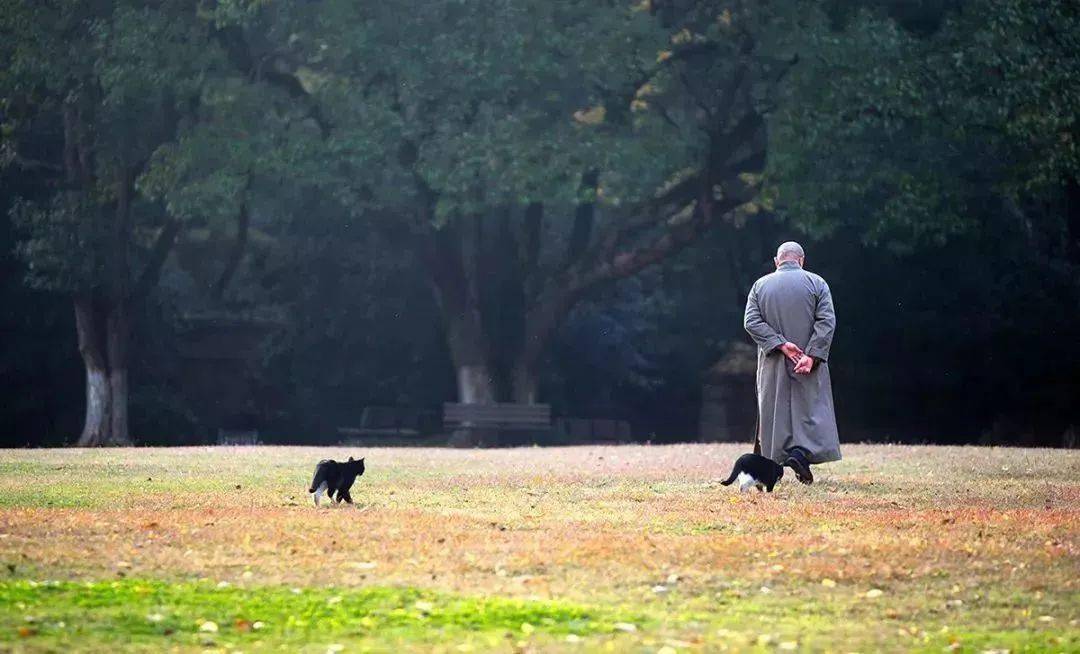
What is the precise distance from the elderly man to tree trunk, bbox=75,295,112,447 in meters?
22.1

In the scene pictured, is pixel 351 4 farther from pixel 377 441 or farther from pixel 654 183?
pixel 377 441

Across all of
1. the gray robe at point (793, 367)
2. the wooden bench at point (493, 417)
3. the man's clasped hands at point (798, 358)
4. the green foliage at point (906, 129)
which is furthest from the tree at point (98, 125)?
the man's clasped hands at point (798, 358)

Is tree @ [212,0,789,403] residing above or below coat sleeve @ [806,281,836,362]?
above

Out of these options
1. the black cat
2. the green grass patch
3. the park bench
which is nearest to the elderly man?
the black cat

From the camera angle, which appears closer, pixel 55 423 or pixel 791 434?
pixel 791 434

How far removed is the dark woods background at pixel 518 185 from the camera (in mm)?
34875

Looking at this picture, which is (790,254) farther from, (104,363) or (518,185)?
(104,363)

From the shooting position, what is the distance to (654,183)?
37.5 m

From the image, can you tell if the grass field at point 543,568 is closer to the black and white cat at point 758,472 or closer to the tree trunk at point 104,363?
the black and white cat at point 758,472

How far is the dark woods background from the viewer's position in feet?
114

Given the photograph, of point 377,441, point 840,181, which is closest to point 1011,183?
point 840,181

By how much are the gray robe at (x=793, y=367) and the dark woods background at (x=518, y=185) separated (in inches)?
580

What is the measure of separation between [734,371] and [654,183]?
18.2 feet

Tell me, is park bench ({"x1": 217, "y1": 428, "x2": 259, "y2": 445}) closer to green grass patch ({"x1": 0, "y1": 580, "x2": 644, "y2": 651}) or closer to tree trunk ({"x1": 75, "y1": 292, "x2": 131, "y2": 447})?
tree trunk ({"x1": 75, "y1": 292, "x2": 131, "y2": 447})
